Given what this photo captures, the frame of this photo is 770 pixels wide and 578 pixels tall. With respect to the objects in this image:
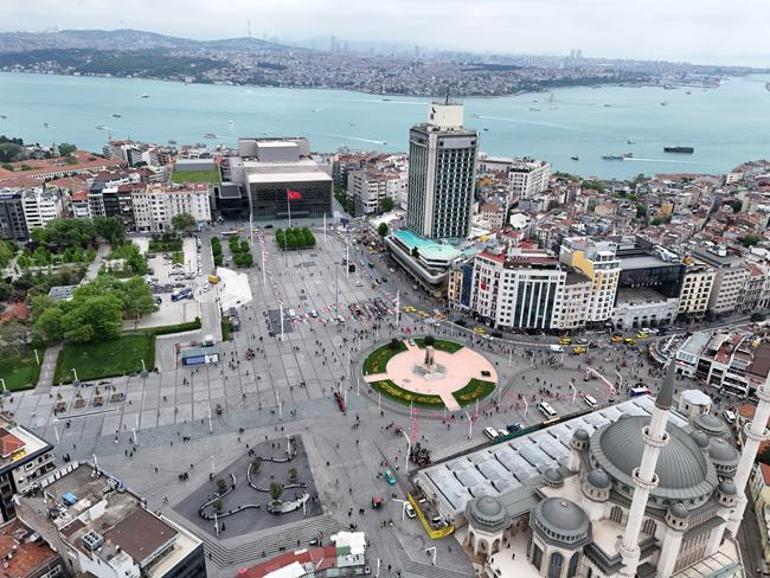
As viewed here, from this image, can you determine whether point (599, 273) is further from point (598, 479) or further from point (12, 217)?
point (12, 217)

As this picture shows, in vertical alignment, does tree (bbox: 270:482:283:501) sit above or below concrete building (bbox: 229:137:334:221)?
below

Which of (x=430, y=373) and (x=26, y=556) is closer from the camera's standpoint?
(x=26, y=556)

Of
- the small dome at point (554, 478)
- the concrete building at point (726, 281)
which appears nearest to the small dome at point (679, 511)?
the small dome at point (554, 478)

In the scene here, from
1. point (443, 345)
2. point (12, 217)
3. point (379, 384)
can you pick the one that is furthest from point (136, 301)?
point (12, 217)

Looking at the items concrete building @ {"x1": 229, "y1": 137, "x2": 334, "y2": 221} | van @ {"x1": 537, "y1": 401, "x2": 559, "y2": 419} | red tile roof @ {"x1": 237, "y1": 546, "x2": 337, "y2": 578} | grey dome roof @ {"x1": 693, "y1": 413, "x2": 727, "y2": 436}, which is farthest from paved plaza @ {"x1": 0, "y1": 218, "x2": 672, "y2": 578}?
concrete building @ {"x1": 229, "y1": 137, "x2": 334, "y2": 221}

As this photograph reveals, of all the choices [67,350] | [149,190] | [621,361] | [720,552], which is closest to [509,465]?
[720,552]

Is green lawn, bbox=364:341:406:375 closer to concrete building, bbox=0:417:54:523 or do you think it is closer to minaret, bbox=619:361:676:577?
concrete building, bbox=0:417:54:523
